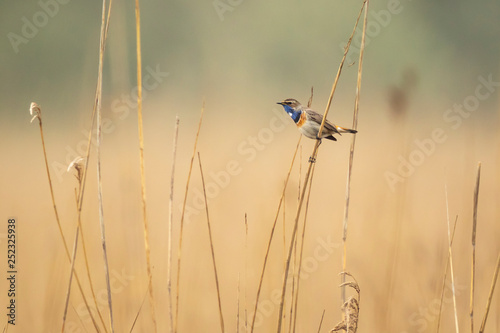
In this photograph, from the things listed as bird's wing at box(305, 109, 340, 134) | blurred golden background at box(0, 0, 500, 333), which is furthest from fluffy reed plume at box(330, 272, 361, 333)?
blurred golden background at box(0, 0, 500, 333)

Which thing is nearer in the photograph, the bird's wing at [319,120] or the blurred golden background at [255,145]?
the bird's wing at [319,120]

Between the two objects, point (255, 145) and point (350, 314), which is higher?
point (255, 145)

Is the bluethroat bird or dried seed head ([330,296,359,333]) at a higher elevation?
the bluethroat bird

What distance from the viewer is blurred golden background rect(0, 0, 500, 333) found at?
5.37 feet

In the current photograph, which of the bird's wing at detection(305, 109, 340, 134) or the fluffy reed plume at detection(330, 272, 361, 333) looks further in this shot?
the bird's wing at detection(305, 109, 340, 134)

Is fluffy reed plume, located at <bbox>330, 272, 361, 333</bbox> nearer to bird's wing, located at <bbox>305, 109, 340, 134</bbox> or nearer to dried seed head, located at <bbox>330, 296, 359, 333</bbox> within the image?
dried seed head, located at <bbox>330, 296, 359, 333</bbox>

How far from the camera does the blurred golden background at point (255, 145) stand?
164 centimetres

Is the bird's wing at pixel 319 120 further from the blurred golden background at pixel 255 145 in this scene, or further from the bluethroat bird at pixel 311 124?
the blurred golden background at pixel 255 145

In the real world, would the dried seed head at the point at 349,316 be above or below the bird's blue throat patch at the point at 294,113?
below

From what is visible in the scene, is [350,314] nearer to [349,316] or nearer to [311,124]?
[349,316]

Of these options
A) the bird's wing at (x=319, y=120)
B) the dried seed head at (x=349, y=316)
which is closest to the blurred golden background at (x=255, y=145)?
the bird's wing at (x=319, y=120)

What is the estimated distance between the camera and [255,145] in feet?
Answer: 5.46

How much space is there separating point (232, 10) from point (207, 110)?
1.31 feet

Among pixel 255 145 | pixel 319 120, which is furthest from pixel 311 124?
pixel 255 145
